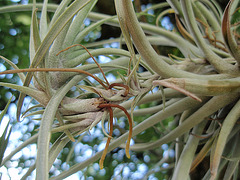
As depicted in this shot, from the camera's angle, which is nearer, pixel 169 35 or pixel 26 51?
pixel 169 35

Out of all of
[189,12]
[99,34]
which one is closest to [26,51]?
[99,34]

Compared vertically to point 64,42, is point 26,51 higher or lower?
higher

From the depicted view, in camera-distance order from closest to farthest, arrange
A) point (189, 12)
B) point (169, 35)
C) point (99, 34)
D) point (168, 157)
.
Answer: point (189, 12) < point (169, 35) < point (168, 157) < point (99, 34)

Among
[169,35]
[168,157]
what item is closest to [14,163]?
[168,157]

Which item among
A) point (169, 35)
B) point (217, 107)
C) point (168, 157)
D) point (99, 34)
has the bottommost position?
point (168, 157)

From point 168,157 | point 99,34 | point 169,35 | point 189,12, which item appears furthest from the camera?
point 99,34

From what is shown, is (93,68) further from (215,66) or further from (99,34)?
(99,34)

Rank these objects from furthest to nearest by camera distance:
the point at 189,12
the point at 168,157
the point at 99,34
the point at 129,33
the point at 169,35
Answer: the point at 99,34 → the point at 168,157 → the point at 169,35 → the point at 189,12 → the point at 129,33

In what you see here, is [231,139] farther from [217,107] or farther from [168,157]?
[168,157]

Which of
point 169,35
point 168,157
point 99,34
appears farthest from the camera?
point 99,34
